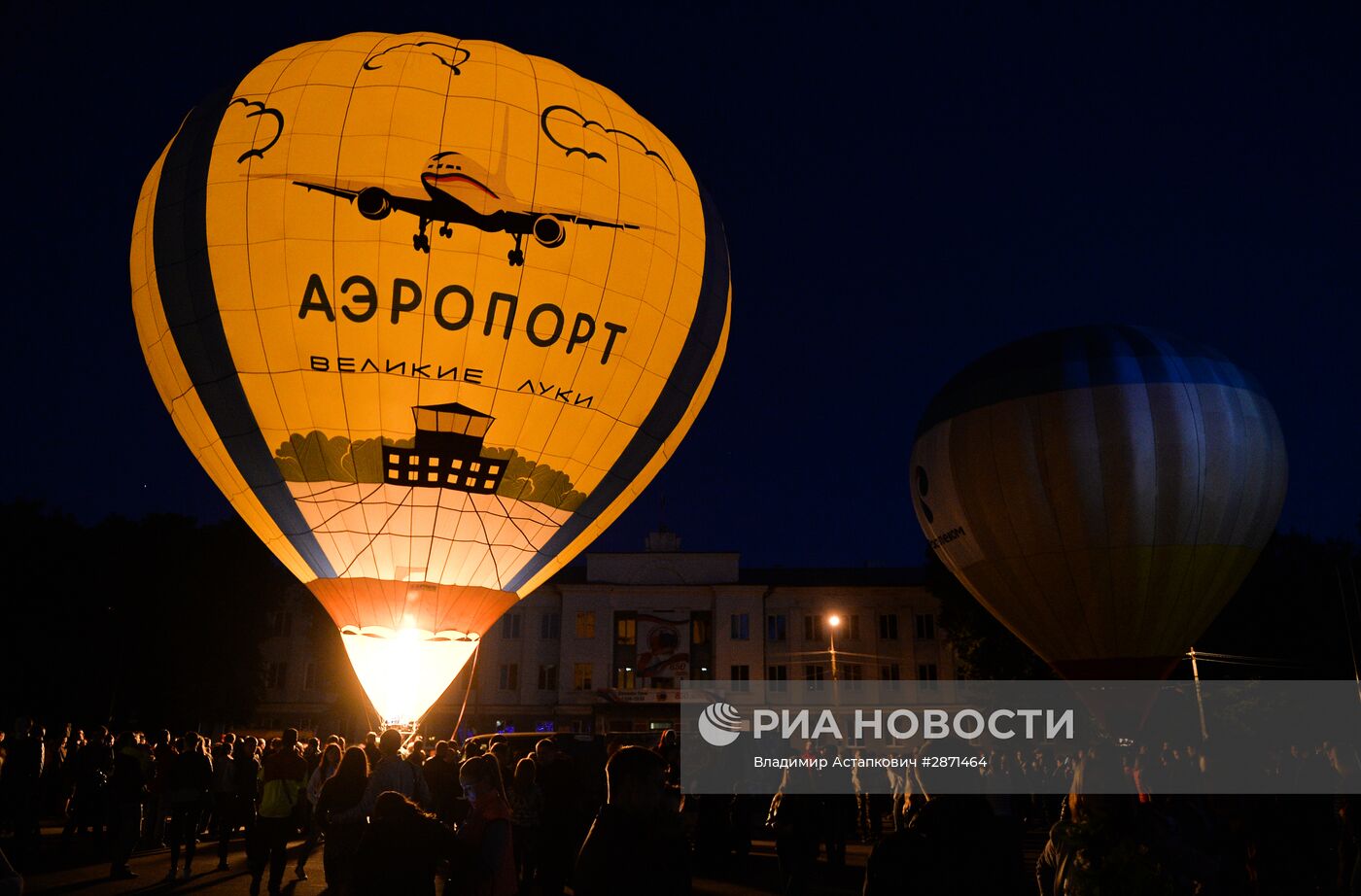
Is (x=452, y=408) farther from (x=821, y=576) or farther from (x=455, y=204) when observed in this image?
(x=821, y=576)

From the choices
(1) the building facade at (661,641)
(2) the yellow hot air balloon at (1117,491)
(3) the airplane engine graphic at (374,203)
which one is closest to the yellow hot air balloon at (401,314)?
(3) the airplane engine graphic at (374,203)

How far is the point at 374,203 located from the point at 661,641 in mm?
39570

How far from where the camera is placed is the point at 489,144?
44.8 ft

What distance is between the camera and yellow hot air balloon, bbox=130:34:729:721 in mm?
13133

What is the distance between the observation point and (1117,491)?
17641mm

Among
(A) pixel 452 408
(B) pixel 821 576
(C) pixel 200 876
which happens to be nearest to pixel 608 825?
(C) pixel 200 876

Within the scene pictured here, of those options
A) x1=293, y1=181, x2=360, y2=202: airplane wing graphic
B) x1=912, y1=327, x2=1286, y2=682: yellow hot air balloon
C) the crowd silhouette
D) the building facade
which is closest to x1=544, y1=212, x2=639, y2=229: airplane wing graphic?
x1=293, y1=181, x2=360, y2=202: airplane wing graphic

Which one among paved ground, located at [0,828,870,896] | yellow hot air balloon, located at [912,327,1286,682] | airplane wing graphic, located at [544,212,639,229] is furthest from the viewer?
yellow hot air balloon, located at [912,327,1286,682]

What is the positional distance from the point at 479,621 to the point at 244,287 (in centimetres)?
542

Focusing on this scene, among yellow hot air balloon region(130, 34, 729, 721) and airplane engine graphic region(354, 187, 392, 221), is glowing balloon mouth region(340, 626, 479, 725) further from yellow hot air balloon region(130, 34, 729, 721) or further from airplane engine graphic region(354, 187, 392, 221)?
airplane engine graphic region(354, 187, 392, 221)

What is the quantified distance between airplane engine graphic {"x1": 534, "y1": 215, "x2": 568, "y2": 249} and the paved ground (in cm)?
809

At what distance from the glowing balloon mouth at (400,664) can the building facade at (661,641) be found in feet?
117

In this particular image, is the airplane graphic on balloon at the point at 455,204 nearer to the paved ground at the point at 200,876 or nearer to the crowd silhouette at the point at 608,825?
the crowd silhouette at the point at 608,825

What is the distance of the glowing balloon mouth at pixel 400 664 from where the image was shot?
13.7 metres
